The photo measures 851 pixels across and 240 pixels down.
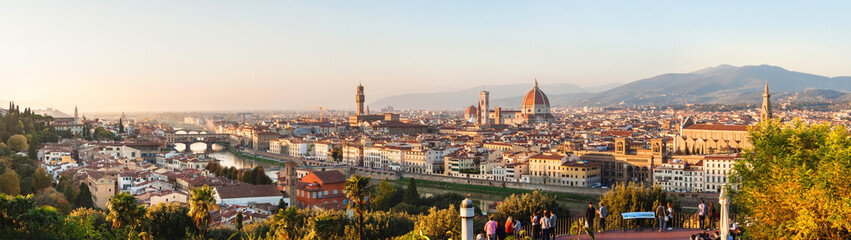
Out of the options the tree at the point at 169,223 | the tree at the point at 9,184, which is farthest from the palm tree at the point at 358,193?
the tree at the point at 9,184

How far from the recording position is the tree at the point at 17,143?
87.4 ft

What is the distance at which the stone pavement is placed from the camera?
23.9 ft

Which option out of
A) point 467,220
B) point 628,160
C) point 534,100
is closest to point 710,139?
point 628,160

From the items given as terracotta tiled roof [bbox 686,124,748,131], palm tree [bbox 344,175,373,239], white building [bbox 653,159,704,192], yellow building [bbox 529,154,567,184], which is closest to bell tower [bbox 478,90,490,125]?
terracotta tiled roof [bbox 686,124,748,131]

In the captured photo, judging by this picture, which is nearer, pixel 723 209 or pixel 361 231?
pixel 723 209

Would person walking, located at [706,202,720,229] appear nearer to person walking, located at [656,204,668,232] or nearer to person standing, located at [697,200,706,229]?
person standing, located at [697,200,706,229]

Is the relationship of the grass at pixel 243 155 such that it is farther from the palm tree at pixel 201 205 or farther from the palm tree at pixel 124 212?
the palm tree at pixel 124 212

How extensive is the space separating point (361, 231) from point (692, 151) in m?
25.6

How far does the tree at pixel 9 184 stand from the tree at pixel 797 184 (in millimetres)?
16607

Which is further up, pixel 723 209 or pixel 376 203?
pixel 723 209

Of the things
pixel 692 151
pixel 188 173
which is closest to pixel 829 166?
pixel 188 173

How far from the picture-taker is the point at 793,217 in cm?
696

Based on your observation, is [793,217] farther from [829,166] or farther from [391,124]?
[391,124]

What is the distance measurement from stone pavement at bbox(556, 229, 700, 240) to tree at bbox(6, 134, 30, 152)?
25.5 meters
